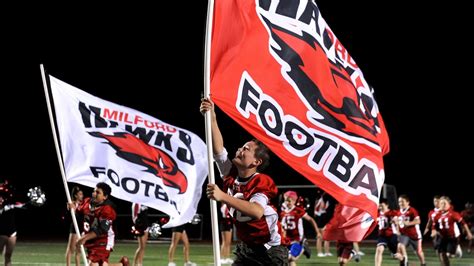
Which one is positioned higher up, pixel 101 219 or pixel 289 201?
pixel 289 201

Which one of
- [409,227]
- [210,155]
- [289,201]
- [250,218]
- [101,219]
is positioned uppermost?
[289,201]

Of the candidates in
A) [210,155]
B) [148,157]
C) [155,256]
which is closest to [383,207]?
[155,256]

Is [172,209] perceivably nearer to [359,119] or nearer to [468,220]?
[359,119]

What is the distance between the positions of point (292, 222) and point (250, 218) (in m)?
12.1

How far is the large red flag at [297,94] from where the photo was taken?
8.35 m

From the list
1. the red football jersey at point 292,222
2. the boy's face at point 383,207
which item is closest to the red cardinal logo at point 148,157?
the red football jersey at point 292,222

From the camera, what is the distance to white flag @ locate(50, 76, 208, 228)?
46.1ft

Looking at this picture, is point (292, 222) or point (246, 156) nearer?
point (246, 156)

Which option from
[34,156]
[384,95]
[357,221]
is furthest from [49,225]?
[357,221]

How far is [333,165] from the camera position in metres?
8.55

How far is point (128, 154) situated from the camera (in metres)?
14.5

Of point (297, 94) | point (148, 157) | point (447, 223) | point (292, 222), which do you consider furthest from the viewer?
point (447, 223)

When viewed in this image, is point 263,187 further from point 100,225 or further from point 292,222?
point 292,222

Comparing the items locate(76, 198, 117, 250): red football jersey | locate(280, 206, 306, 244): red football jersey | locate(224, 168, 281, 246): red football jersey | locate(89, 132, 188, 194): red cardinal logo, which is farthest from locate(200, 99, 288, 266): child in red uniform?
locate(280, 206, 306, 244): red football jersey
